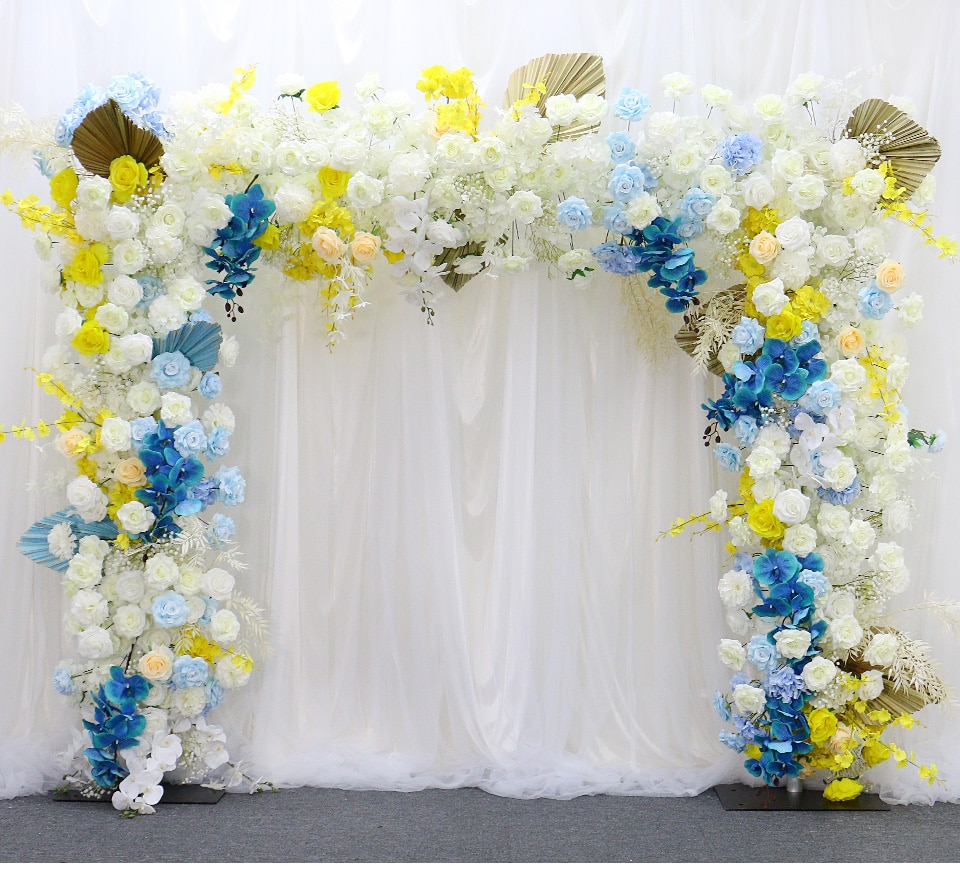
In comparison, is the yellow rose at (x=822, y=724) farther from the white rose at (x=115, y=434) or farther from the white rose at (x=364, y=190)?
the white rose at (x=115, y=434)

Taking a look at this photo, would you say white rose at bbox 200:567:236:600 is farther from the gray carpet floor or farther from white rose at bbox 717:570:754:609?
white rose at bbox 717:570:754:609

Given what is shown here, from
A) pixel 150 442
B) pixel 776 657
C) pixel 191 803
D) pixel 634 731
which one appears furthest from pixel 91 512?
pixel 776 657

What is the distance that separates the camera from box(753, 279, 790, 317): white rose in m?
2.67

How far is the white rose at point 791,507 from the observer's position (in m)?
2.68

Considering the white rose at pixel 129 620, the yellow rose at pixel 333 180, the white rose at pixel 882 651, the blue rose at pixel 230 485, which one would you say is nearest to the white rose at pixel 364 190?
the yellow rose at pixel 333 180

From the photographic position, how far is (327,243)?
2.71 meters

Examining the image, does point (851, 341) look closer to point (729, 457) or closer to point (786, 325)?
point (786, 325)

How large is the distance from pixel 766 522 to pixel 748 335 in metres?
0.53

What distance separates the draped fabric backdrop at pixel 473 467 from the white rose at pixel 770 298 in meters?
0.42

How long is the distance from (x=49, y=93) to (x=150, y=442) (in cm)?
119

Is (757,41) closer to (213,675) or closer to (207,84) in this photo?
(207,84)

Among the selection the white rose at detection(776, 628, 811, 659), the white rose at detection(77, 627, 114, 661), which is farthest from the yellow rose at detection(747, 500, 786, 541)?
the white rose at detection(77, 627, 114, 661)

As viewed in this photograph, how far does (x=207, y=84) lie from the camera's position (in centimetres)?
290

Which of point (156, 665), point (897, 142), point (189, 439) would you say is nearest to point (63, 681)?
point (156, 665)
